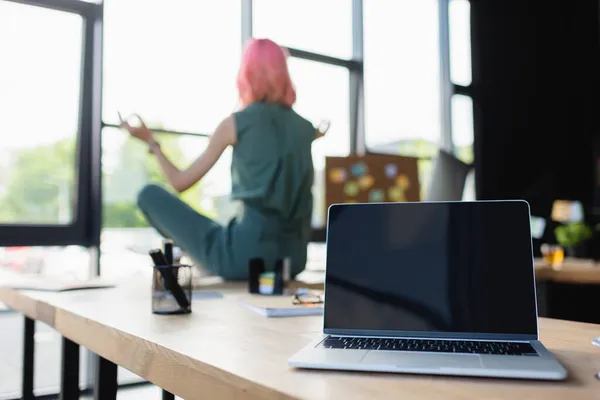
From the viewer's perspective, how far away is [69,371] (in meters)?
1.56

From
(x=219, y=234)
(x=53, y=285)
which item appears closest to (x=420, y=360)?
(x=53, y=285)

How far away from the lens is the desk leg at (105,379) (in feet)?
4.11

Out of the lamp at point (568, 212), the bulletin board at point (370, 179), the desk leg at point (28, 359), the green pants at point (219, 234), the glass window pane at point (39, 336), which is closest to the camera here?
the desk leg at point (28, 359)

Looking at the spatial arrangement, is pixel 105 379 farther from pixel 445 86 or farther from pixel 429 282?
pixel 445 86

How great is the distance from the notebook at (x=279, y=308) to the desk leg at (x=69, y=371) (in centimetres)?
54

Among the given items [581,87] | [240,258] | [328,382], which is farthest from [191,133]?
[581,87]

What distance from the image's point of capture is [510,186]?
16.1ft

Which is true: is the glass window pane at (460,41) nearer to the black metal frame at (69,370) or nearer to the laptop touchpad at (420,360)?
the black metal frame at (69,370)

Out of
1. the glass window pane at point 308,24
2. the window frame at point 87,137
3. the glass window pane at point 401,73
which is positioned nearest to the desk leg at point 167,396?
the window frame at point 87,137

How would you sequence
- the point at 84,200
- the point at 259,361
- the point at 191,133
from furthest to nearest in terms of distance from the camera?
the point at 191,133, the point at 84,200, the point at 259,361

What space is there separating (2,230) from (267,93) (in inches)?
56.8

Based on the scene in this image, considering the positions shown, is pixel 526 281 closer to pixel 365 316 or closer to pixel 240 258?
pixel 365 316

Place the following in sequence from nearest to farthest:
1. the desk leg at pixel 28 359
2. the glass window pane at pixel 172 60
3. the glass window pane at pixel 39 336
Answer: the desk leg at pixel 28 359
the glass window pane at pixel 39 336
the glass window pane at pixel 172 60

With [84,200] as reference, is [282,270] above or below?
below
